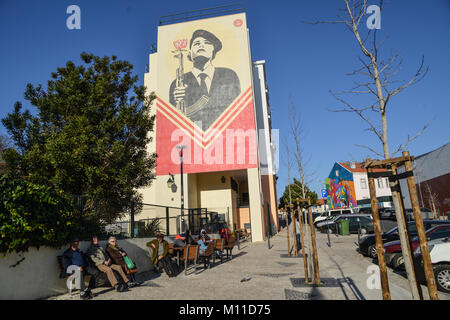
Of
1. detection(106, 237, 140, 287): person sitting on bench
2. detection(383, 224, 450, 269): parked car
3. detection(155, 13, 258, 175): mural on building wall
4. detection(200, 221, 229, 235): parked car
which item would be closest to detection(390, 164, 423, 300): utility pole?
detection(383, 224, 450, 269): parked car

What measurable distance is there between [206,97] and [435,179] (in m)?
29.9

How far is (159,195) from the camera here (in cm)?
2242

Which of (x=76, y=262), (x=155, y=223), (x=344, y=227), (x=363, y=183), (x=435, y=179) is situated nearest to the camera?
(x=76, y=262)

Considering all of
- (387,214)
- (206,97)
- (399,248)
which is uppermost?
(206,97)

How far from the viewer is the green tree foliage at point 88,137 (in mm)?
9789

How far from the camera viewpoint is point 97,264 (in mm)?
7164

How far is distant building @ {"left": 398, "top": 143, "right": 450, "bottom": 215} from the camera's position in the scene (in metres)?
32.5

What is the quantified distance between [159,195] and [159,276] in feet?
44.9

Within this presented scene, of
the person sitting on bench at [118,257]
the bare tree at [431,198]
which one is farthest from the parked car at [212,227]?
the bare tree at [431,198]

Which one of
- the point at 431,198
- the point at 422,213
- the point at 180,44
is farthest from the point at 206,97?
the point at 431,198

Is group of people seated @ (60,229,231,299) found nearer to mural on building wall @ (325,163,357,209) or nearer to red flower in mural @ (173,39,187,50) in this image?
red flower in mural @ (173,39,187,50)

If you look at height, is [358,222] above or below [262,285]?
above

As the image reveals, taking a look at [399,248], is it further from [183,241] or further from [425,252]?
[183,241]
